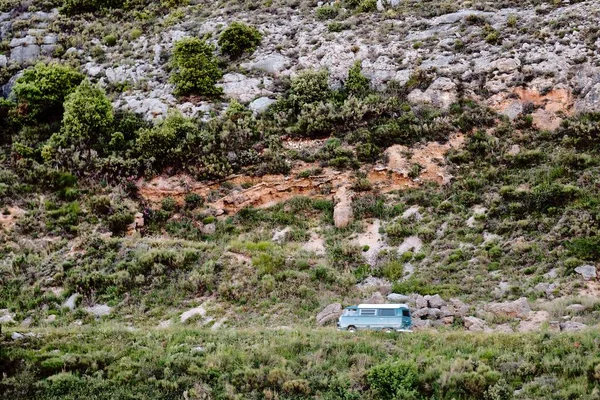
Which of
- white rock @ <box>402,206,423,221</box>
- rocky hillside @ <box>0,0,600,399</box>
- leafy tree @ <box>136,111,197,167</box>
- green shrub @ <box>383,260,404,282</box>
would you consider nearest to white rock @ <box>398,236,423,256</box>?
rocky hillside @ <box>0,0,600,399</box>

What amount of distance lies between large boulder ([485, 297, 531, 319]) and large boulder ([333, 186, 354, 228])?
901 cm

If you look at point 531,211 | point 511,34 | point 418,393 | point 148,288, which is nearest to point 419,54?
Answer: point 511,34

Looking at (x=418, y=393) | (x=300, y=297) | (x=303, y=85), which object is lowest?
(x=300, y=297)

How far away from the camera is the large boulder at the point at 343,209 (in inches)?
1099

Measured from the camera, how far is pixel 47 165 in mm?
30656

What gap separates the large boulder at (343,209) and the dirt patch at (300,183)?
46cm

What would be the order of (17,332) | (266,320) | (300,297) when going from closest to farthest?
1. (17,332)
2. (266,320)
3. (300,297)

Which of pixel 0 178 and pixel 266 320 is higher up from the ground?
A: pixel 0 178

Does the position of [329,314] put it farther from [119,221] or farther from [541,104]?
[541,104]

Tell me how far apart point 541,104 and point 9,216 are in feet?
88.5

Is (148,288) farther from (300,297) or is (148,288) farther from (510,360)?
(510,360)

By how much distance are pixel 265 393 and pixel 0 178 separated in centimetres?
2101

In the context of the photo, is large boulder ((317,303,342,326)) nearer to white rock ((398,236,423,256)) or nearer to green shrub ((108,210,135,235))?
white rock ((398,236,423,256))

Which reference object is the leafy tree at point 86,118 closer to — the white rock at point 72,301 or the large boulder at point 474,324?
the white rock at point 72,301
